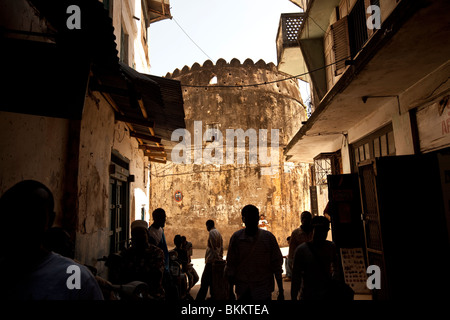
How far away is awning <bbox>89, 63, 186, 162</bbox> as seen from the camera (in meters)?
3.72

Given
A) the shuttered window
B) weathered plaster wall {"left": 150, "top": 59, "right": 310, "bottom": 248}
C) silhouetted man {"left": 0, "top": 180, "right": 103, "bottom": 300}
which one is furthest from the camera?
weathered plaster wall {"left": 150, "top": 59, "right": 310, "bottom": 248}

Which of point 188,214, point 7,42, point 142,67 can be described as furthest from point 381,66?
point 188,214

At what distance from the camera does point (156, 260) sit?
3303 mm

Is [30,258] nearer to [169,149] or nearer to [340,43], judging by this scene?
[340,43]

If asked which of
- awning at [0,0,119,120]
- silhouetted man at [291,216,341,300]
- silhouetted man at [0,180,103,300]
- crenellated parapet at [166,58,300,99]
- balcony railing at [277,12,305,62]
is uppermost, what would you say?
crenellated parapet at [166,58,300,99]

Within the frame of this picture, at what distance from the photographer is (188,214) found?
17688 millimetres

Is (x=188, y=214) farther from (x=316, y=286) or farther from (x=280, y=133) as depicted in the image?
(x=316, y=286)

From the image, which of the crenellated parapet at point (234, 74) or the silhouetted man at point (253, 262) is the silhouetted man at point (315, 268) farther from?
the crenellated parapet at point (234, 74)

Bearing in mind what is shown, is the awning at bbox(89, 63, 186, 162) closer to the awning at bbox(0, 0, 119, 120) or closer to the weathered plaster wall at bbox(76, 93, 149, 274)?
the weathered plaster wall at bbox(76, 93, 149, 274)

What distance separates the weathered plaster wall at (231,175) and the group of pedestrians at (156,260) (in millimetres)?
10817

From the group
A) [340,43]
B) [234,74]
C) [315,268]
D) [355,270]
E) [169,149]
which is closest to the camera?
[315,268]

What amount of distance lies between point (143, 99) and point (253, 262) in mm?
2978

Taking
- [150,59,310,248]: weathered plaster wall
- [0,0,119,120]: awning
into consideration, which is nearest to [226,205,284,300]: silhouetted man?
[0,0,119,120]: awning

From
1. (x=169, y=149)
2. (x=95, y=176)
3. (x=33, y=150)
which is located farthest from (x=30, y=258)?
(x=169, y=149)
